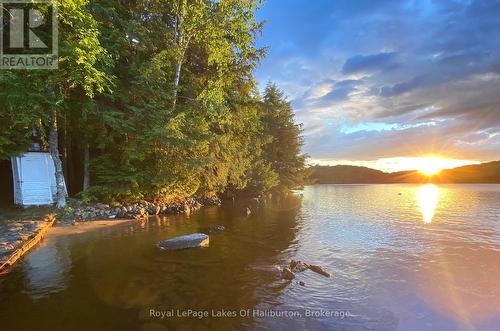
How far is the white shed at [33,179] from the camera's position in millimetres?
19531

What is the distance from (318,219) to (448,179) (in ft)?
527

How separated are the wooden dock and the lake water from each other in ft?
1.14

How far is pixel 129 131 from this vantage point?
20.9 m

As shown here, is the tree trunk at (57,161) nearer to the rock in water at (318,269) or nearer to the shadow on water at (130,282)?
the shadow on water at (130,282)

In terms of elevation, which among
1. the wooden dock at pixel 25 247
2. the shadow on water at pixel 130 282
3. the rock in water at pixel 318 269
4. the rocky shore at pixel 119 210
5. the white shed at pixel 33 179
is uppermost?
the white shed at pixel 33 179

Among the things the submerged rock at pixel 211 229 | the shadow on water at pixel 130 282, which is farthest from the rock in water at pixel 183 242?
the submerged rock at pixel 211 229

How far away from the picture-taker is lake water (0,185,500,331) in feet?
25.0

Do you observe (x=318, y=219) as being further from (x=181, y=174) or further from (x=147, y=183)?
(x=147, y=183)

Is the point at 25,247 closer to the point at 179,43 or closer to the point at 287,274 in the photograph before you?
the point at 287,274

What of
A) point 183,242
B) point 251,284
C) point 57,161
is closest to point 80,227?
point 57,161

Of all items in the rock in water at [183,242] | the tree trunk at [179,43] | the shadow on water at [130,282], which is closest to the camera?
the shadow on water at [130,282]

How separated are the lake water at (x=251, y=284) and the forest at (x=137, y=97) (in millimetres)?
6737

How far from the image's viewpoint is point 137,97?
73.8 feet

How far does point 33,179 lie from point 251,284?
57.2 feet
